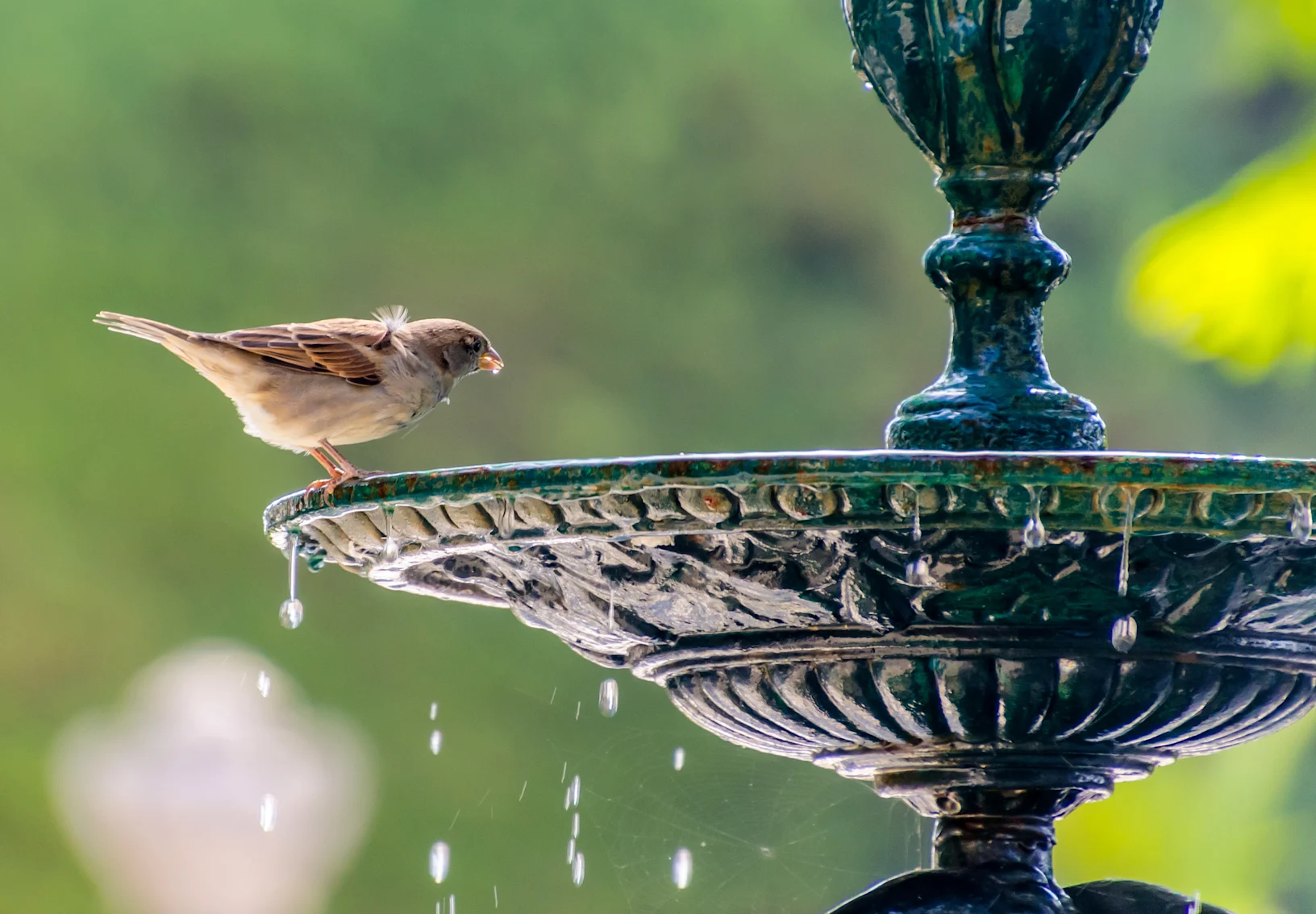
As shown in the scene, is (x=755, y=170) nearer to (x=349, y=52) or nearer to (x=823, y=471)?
(x=349, y=52)

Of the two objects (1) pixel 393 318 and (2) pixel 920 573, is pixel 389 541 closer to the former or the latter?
(2) pixel 920 573

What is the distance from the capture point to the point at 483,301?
26.8ft

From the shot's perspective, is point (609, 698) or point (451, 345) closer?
point (609, 698)

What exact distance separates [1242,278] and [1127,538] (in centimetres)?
429

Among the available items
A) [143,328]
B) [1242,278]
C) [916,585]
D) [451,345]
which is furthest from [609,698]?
[1242,278]

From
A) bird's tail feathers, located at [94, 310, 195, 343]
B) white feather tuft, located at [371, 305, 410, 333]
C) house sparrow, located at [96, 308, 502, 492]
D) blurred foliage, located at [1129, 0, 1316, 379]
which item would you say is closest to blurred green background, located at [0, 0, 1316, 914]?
blurred foliage, located at [1129, 0, 1316, 379]

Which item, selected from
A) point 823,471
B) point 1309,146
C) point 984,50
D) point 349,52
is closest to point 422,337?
point 984,50

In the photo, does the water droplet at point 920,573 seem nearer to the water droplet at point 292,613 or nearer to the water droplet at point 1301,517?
the water droplet at point 1301,517

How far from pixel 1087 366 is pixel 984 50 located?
6288 millimetres

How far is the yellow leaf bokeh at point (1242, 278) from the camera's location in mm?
5715

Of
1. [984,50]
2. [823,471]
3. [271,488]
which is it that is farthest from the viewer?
[271,488]

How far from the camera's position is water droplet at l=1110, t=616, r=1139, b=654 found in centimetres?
205

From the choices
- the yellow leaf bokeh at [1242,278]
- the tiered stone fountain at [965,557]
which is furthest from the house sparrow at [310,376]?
the yellow leaf bokeh at [1242,278]

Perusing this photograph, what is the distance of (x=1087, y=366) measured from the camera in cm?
845
